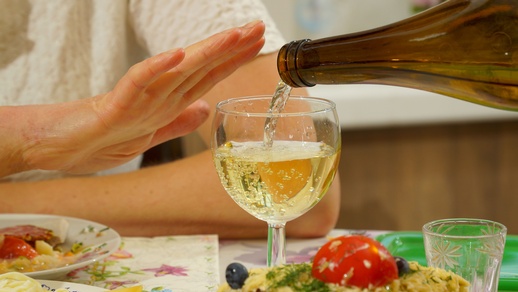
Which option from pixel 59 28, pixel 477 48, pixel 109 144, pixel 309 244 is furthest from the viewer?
pixel 59 28

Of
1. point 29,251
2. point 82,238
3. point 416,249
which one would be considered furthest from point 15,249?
point 416,249

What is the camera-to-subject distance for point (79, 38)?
1.47 metres

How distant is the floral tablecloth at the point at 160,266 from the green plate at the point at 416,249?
0.22 metres

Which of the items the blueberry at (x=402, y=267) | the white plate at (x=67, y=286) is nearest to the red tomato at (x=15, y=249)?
the white plate at (x=67, y=286)

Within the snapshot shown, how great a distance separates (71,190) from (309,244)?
37 centimetres

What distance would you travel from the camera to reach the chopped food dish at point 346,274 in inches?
25.5

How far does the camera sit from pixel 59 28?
143 centimetres

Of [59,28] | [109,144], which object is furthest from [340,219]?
[109,144]

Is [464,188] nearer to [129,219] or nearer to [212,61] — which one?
[129,219]

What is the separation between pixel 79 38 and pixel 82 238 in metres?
0.51

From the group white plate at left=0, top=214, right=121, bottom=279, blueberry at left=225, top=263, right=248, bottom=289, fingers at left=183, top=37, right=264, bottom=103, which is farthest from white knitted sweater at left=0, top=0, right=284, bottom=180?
blueberry at left=225, top=263, right=248, bottom=289

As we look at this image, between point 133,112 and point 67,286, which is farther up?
point 133,112

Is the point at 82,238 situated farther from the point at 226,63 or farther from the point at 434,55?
the point at 434,55

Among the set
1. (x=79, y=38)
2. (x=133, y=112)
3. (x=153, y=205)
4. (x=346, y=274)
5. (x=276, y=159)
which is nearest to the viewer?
(x=346, y=274)
